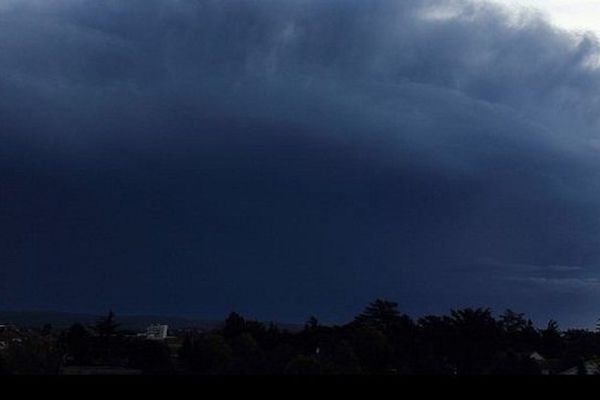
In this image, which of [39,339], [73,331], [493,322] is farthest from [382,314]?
[39,339]

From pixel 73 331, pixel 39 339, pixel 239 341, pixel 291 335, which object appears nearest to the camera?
pixel 39 339

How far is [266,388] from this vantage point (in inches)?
83.3

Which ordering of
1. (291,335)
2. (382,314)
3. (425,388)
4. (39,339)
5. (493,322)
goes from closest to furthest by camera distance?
1. (425,388)
2. (39,339)
3. (291,335)
4. (493,322)
5. (382,314)

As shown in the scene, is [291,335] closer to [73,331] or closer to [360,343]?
[360,343]

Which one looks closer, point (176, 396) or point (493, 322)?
point (176, 396)

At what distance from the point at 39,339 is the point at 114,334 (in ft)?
48.9

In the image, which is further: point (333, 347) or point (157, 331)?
point (157, 331)

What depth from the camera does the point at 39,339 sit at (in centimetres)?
2712

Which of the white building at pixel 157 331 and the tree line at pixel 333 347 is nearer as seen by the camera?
the tree line at pixel 333 347

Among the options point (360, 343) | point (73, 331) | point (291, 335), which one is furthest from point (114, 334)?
point (360, 343)

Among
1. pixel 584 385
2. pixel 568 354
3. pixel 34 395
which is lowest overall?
pixel 34 395

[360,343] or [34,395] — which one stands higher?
[360,343]

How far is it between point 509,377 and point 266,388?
940 millimetres

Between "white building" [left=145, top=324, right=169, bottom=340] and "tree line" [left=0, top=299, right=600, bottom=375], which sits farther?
"white building" [left=145, top=324, right=169, bottom=340]
